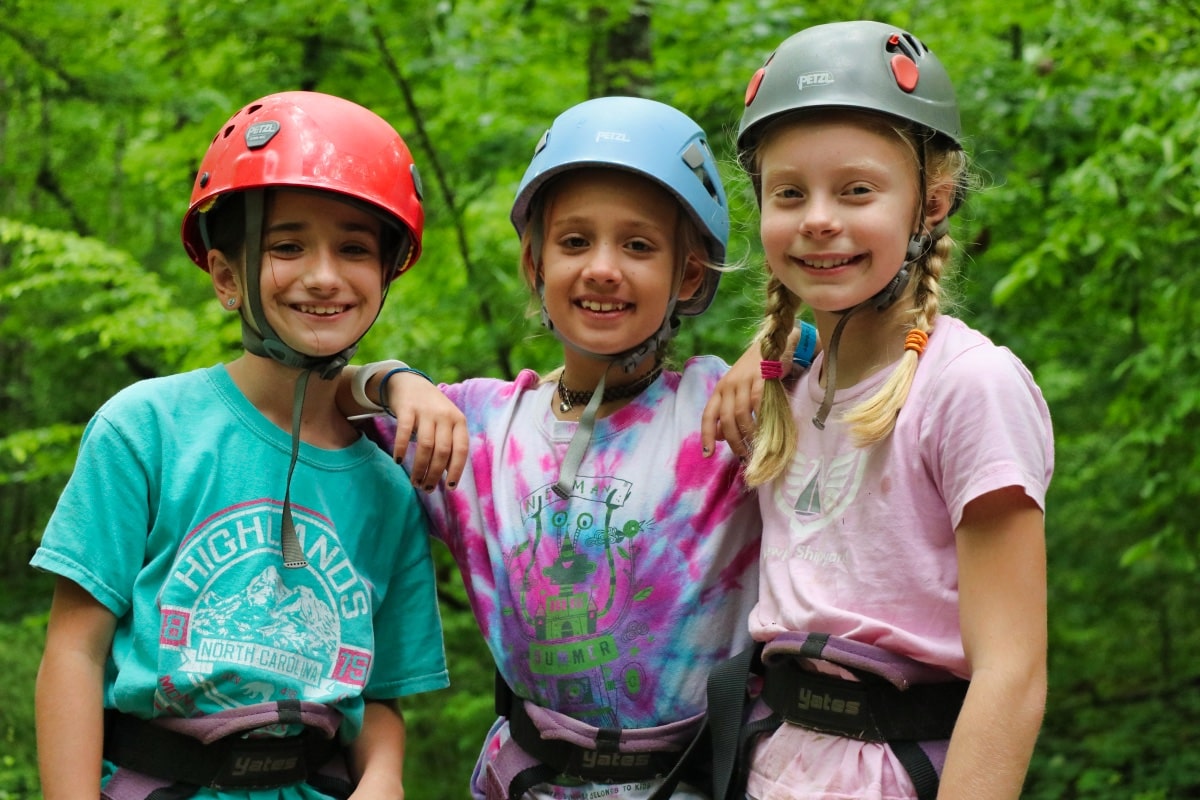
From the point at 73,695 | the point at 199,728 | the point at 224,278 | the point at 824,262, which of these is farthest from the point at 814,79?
the point at 73,695

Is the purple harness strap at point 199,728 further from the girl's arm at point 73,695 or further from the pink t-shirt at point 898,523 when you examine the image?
the pink t-shirt at point 898,523

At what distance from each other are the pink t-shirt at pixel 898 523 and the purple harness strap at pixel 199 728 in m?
1.05

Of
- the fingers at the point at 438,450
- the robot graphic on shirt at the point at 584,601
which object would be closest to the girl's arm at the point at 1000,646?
the robot graphic on shirt at the point at 584,601

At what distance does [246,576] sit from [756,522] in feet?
3.96

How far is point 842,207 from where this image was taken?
8.28 feet

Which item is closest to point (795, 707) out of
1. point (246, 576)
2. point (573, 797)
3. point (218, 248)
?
point (573, 797)

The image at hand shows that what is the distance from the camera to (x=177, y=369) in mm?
6980

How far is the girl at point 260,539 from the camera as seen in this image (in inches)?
104

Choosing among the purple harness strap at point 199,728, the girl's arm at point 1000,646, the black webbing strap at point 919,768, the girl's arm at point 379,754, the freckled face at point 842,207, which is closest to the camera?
the girl's arm at point 1000,646

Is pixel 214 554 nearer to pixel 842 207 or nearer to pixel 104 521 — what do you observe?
pixel 104 521

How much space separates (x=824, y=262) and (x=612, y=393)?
0.73 metres

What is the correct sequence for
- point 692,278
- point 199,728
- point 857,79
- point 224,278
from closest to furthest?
point 857,79, point 199,728, point 224,278, point 692,278

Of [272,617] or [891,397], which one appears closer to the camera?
[891,397]

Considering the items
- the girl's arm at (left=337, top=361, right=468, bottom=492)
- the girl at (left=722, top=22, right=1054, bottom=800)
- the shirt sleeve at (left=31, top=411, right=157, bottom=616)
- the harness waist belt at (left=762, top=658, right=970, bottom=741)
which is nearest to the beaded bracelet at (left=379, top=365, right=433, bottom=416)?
the girl's arm at (left=337, top=361, right=468, bottom=492)
